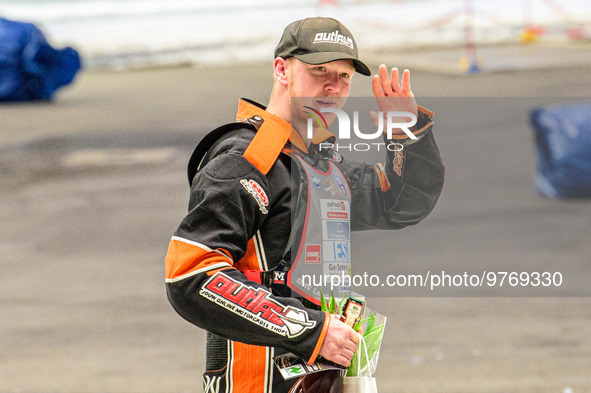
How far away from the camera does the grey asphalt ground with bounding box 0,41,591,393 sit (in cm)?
592

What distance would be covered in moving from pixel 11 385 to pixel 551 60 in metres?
15.4

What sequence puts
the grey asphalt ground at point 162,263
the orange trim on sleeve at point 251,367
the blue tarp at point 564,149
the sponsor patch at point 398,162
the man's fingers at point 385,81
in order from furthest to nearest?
the blue tarp at point 564,149 → the grey asphalt ground at point 162,263 → the sponsor patch at point 398,162 → the orange trim on sleeve at point 251,367 → the man's fingers at point 385,81

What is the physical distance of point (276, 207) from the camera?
2.66 metres

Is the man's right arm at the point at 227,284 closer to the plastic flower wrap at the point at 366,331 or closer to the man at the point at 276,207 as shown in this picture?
the man at the point at 276,207

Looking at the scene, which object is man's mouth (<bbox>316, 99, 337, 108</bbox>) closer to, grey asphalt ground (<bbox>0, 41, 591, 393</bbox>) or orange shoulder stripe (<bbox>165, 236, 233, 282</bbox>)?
grey asphalt ground (<bbox>0, 41, 591, 393</bbox>)

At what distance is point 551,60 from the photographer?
19438mm

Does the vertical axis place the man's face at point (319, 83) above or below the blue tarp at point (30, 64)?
below

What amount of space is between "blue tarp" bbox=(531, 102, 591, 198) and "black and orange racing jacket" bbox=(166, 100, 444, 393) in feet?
24.3

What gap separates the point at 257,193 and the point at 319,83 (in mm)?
377

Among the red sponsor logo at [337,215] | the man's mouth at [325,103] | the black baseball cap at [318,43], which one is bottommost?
the red sponsor logo at [337,215]

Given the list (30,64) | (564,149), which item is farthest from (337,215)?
(30,64)

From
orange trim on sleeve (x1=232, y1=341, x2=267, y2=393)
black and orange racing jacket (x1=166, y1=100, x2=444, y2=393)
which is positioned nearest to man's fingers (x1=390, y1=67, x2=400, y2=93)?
black and orange racing jacket (x1=166, y1=100, x2=444, y2=393)

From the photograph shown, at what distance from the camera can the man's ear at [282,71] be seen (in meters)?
2.76

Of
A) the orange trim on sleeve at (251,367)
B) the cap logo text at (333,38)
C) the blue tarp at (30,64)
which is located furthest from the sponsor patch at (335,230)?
the blue tarp at (30,64)
